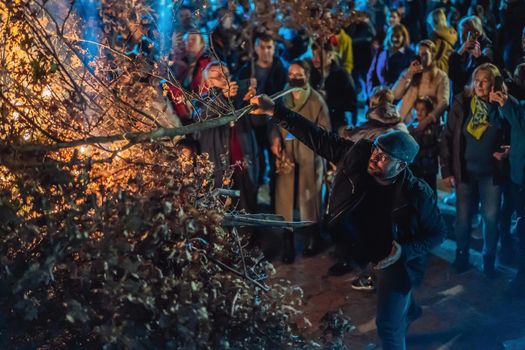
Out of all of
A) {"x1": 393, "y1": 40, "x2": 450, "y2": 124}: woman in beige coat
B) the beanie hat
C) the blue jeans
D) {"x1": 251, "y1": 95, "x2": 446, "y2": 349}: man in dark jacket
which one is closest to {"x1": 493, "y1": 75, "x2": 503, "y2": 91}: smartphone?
the blue jeans

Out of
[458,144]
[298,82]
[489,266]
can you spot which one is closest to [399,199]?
[458,144]

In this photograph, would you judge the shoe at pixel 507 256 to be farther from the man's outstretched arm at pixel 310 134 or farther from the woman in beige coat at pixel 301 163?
the man's outstretched arm at pixel 310 134

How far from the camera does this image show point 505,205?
684 cm

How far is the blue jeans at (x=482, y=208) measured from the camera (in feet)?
21.5

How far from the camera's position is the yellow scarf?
6414 millimetres

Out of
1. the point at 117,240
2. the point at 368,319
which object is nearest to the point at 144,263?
the point at 117,240

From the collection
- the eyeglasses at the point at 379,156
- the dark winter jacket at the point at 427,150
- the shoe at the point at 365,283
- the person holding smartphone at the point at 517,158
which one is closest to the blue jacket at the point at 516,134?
the person holding smartphone at the point at 517,158

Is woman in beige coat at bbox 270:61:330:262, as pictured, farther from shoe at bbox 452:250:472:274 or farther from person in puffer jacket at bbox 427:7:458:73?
person in puffer jacket at bbox 427:7:458:73

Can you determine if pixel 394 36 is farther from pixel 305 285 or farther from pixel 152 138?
pixel 152 138

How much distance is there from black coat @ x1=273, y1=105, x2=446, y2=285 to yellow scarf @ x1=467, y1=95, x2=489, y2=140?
2.01 m

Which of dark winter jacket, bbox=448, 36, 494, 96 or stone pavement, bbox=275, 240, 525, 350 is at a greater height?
dark winter jacket, bbox=448, 36, 494, 96

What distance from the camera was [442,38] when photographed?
9.16 m

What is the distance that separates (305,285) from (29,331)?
387 centimetres

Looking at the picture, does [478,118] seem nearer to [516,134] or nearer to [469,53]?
[516,134]
